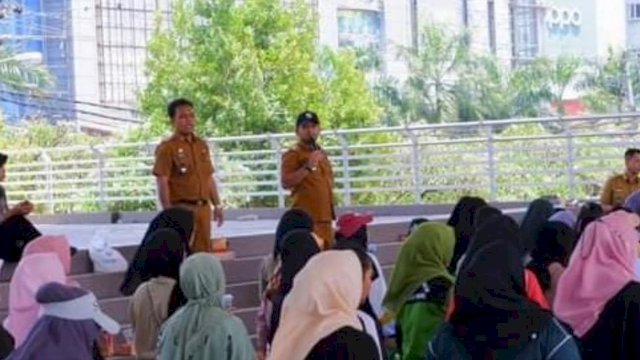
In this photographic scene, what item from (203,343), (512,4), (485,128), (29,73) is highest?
(512,4)

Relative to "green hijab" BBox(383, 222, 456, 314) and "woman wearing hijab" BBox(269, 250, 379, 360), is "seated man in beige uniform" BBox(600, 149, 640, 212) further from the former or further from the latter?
"woman wearing hijab" BBox(269, 250, 379, 360)

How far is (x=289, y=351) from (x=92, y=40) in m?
49.4

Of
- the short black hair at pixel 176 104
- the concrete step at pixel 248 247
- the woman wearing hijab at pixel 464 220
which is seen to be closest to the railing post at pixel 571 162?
the concrete step at pixel 248 247

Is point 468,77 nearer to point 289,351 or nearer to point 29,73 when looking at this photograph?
point 29,73

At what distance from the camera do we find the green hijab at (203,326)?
5520 mm

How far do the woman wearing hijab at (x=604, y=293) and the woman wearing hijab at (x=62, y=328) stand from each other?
178 centimetres

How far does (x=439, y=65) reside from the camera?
48188 mm

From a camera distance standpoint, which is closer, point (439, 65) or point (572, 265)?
point (572, 265)

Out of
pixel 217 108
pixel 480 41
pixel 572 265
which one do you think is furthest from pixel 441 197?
pixel 480 41

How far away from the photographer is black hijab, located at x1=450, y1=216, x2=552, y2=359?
4.11 meters

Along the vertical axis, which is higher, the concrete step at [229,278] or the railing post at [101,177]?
the railing post at [101,177]

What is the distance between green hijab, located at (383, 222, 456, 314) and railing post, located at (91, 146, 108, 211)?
616 inches

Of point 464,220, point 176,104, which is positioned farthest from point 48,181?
point 464,220

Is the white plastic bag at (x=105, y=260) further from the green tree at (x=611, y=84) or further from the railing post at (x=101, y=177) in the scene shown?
the green tree at (x=611, y=84)
